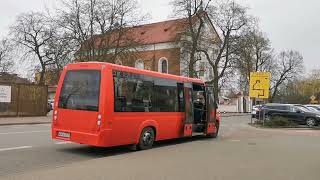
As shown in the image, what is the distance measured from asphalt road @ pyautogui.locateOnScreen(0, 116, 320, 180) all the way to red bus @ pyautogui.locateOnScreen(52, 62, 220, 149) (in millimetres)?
547

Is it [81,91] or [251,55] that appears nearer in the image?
[81,91]

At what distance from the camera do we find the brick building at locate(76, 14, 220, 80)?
44.1 meters

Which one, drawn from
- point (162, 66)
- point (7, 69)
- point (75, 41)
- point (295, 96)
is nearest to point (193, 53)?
point (75, 41)

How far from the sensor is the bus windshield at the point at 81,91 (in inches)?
496

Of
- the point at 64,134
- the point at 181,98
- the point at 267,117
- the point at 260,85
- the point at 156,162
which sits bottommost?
the point at 156,162

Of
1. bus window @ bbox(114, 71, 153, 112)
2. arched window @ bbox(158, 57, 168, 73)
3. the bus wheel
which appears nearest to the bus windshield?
bus window @ bbox(114, 71, 153, 112)

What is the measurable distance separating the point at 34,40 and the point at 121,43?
1641cm

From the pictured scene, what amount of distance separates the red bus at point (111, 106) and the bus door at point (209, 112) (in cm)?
317

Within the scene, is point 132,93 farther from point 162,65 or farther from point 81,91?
point 162,65

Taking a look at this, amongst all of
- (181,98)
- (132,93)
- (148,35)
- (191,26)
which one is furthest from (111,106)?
(148,35)

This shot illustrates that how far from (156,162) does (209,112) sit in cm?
792

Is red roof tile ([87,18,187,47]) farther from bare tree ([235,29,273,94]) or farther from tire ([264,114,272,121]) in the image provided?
tire ([264,114,272,121])

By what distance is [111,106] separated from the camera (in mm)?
12555

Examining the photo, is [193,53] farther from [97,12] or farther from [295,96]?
[295,96]
